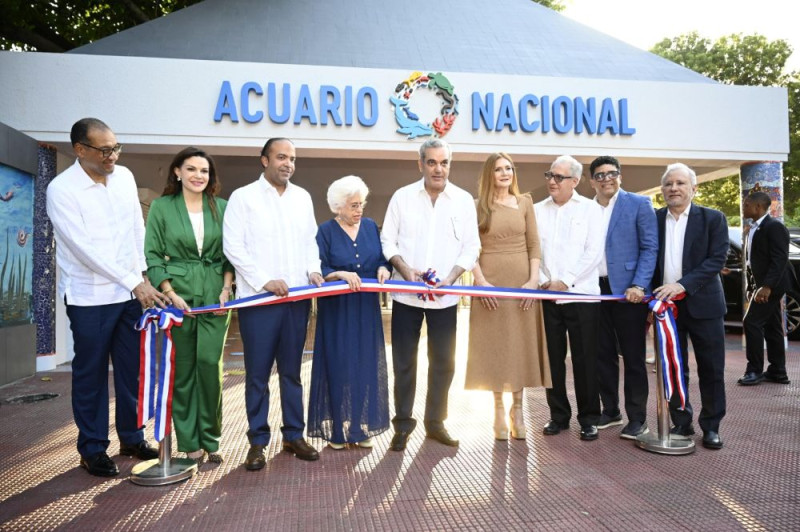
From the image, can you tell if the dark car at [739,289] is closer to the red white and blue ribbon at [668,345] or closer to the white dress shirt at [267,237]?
the red white and blue ribbon at [668,345]

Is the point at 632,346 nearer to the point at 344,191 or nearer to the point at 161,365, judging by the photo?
the point at 344,191

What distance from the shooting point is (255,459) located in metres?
3.45

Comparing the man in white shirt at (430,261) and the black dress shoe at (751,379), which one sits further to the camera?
the black dress shoe at (751,379)

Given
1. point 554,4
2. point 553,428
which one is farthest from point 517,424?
point 554,4

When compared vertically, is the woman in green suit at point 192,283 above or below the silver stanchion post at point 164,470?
above

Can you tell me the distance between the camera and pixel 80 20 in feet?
56.5

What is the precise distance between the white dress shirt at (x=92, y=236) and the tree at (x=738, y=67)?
2417cm

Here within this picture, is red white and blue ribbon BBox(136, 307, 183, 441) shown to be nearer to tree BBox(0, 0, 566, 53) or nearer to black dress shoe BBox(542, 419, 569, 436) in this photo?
black dress shoe BBox(542, 419, 569, 436)

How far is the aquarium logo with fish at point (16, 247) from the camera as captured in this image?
6.59 metres

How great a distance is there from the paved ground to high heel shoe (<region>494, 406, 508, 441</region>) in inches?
3.1

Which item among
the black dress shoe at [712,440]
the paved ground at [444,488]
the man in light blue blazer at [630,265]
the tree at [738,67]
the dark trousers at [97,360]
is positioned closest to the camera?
the paved ground at [444,488]

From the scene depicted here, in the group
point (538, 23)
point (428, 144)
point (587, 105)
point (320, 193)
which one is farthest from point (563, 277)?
point (320, 193)

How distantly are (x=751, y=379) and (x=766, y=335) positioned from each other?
525 mm

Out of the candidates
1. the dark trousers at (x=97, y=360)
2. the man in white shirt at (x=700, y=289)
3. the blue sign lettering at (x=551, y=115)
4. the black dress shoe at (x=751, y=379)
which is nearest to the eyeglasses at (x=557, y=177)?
the man in white shirt at (x=700, y=289)
